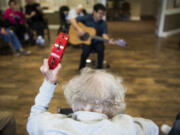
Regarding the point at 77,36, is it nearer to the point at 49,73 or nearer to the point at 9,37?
the point at 9,37

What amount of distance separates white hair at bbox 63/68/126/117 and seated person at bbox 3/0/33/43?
3899 millimetres

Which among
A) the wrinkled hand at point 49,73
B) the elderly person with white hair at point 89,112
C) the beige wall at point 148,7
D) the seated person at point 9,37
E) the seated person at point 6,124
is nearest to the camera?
the elderly person with white hair at point 89,112

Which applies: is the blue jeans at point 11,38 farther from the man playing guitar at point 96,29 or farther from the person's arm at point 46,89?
the person's arm at point 46,89

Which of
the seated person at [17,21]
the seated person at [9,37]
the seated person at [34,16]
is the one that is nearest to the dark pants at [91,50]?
the seated person at [9,37]

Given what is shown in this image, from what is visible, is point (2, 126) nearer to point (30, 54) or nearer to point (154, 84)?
point (154, 84)

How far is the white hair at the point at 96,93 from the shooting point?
68 cm

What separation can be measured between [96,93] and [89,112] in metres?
0.08

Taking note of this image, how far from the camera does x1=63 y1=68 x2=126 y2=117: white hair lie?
68 cm

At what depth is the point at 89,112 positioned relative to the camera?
2.23 ft

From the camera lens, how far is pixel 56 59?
0.80 meters

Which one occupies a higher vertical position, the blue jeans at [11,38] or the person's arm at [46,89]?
the person's arm at [46,89]

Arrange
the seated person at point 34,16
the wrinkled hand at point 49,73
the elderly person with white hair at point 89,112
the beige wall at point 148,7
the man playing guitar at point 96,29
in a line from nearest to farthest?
the elderly person with white hair at point 89,112 → the wrinkled hand at point 49,73 → the man playing guitar at point 96,29 → the seated person at point 34,16 → the beige wall at point 148,7

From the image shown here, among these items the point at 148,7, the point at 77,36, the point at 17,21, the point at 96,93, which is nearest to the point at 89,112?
the point at 96,93

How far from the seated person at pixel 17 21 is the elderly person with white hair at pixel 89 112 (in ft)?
12.6
